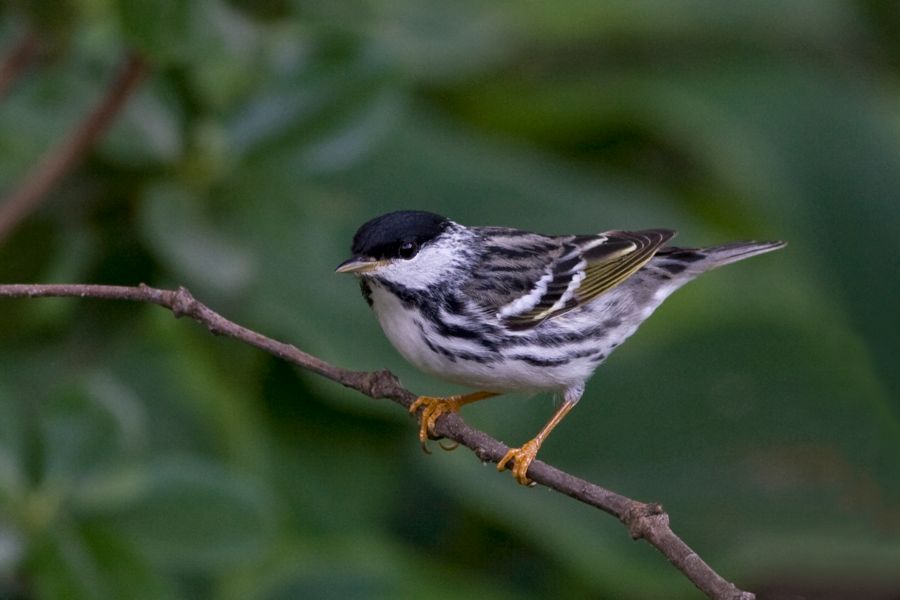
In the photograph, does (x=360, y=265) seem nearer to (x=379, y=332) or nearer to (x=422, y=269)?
(x=422, y=269)

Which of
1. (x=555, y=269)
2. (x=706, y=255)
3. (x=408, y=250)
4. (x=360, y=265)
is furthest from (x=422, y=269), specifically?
(x=706, y=255)

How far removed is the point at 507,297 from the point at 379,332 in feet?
2.44

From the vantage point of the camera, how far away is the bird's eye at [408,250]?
254 centimetres

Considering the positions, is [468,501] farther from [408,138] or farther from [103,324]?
[408,138]

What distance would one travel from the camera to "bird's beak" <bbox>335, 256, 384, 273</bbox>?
95.3 inches

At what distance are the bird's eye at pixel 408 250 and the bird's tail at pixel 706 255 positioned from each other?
71 centimetres

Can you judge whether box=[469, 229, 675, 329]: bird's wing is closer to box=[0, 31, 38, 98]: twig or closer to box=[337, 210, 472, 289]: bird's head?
box=[337, 210, 472, 289]: bird's head

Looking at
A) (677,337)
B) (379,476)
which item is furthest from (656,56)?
(379,476)

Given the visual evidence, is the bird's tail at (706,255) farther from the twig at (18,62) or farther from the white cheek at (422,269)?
the twig at (18,62)

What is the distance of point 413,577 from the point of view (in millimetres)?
3178

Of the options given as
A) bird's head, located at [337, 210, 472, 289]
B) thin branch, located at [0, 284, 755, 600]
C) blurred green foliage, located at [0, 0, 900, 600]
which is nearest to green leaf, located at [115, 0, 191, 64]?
blurred green foliage, located at [0, 0, 900, 600]

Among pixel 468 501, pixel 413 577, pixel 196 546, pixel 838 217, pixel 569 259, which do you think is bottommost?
pixel 196 546

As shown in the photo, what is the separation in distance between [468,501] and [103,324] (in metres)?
0.94

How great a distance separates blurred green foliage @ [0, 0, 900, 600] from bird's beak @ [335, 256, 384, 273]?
33 cm
